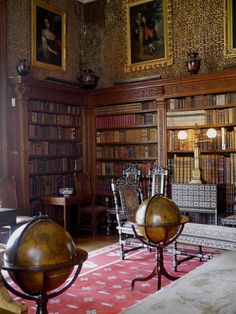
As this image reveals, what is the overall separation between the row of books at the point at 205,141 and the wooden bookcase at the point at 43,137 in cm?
210

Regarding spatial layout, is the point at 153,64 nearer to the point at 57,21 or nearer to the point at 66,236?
the point at 57,21

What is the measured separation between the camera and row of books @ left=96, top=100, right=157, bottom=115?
7949 millimetres

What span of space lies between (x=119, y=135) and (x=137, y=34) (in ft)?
6.92

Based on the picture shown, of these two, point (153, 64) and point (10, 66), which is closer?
point (10, 66)

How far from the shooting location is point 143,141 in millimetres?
8055

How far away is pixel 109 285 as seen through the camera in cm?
486

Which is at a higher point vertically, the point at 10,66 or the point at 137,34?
the point at 137,34

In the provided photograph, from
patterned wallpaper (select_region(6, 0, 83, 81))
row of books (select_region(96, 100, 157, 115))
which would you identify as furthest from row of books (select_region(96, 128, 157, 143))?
patterned wallpaper (select_region(6, 0, 83, 81))

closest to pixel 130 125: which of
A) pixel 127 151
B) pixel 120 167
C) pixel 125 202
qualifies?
pixel 127 151

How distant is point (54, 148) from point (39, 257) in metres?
5.82

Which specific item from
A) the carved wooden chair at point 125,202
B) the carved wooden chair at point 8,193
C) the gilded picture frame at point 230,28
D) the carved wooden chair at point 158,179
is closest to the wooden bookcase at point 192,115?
the carved wooden chair at point 158,179

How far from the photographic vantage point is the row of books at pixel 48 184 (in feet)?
24.9

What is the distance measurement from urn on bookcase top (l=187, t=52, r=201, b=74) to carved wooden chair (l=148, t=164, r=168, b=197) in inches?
74.8

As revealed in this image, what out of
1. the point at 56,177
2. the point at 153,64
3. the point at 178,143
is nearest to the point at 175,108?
the point at 178,143
